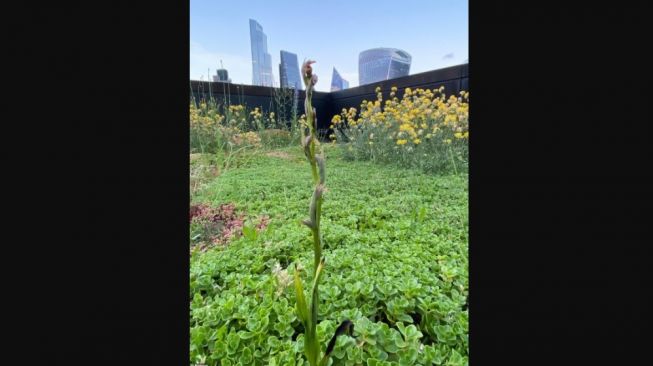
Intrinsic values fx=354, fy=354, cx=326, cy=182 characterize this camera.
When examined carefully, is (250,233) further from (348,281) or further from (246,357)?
(246,357)

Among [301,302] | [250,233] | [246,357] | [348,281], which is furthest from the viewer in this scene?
[250,233]

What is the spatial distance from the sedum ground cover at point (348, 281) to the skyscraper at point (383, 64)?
127 inches

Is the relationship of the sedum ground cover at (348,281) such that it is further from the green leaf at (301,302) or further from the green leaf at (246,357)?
the green leaf at (301,302)

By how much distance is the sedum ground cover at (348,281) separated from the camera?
116 centimetres

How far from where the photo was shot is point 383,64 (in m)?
6.19

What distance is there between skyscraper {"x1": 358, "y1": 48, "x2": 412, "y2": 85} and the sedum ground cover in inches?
127

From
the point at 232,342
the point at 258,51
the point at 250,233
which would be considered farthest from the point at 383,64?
the point at 232,342

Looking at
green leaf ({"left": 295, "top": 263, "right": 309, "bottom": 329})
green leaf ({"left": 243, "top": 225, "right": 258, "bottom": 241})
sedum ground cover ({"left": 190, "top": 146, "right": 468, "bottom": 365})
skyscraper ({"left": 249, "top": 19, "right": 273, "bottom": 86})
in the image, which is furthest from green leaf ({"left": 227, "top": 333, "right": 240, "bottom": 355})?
skyscraper ({"left": 249, "top": 19, "right": 273, "bottom": 86})

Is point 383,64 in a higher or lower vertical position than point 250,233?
higher

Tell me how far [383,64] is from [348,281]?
17.5ft

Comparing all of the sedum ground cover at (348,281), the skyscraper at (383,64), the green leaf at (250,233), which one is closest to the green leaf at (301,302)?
the sedum ground cover at (348,281)
